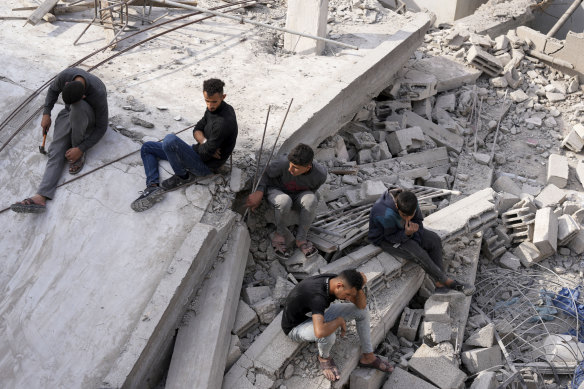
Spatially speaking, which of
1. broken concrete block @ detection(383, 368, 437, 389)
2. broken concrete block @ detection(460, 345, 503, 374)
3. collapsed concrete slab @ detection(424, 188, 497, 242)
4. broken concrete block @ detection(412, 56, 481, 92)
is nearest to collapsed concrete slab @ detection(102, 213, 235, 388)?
broken concrete block @ detection(383, 368, 437, 389)

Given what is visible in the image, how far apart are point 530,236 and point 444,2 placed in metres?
7.91

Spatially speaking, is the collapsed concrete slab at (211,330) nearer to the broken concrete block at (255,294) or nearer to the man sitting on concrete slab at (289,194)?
the broken concrete block at (255,294)

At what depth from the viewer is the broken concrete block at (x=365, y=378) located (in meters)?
5.67

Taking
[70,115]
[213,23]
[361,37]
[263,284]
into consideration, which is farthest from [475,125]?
[70,115]

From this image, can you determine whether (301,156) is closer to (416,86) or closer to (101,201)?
(101,201)

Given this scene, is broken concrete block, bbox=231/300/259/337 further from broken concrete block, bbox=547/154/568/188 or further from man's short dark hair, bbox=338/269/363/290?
broken concrete block, bbox=547/154/568/188

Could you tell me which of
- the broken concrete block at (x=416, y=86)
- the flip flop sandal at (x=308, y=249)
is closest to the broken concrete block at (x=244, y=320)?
the flip flop sandal at (x=308, y=249)

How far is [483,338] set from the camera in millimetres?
6430

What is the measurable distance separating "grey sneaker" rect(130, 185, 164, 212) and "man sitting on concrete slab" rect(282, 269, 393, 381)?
186cm

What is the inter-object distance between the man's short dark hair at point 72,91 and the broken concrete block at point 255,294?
278 cm

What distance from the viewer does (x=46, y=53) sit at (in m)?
8.73

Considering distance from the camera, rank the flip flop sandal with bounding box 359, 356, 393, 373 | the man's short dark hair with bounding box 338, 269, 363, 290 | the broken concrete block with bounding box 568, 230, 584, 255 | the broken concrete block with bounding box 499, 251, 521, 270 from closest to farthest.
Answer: the man's short dark hair with bounding box 338, 269, 363, 290 < the flip flop sandal with bounding box 359, 356, 393, 373 < the broken concrete block with bounding box 499, 251, 521, 270 < the broken concrete block with bounding box 568, 230, 584, 255

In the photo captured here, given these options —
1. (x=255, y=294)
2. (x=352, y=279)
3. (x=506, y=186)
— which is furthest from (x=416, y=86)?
(x=352, y=279)

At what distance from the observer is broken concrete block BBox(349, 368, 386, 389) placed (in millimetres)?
5668
